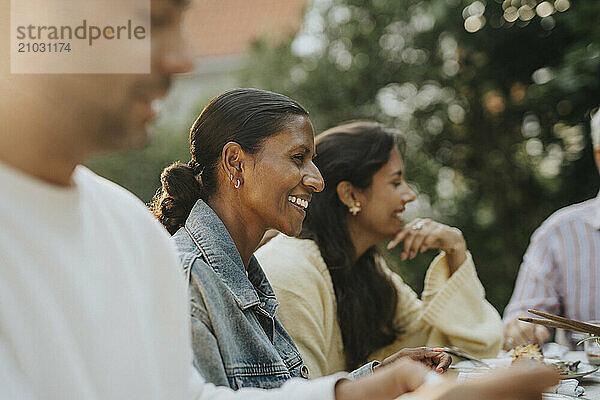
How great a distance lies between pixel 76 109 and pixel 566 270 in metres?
2.58

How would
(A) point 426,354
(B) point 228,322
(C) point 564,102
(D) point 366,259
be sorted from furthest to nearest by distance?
(C) point 564,102, (D) point 366,259, (A) point 426,354, (B) point 228,322

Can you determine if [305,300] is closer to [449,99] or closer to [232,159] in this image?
[232,159]

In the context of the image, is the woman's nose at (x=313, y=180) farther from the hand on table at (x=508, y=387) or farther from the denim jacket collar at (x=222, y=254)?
the hand on table at (x=508, y=387)

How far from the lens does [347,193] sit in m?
2.54

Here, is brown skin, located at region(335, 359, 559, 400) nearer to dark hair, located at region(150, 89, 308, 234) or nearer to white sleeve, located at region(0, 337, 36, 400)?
white sleeve, located at region(0, 337, 36, 400)

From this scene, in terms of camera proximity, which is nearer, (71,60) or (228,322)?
(71,60)

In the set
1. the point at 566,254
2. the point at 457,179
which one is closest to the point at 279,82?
the point at 457,179

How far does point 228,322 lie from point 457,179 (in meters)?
5.12

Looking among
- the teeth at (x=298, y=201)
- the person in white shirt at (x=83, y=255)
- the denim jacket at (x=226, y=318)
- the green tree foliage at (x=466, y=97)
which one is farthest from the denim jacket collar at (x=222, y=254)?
the green tree foliage at (x=466, y=97)

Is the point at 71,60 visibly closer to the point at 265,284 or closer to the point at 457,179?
the point at 265,284

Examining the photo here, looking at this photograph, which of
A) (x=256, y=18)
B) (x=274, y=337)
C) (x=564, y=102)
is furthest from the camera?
(x=256, y=18)

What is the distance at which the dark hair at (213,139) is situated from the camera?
174 centimetres

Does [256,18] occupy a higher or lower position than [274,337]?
higher

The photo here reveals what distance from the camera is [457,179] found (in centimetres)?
629
